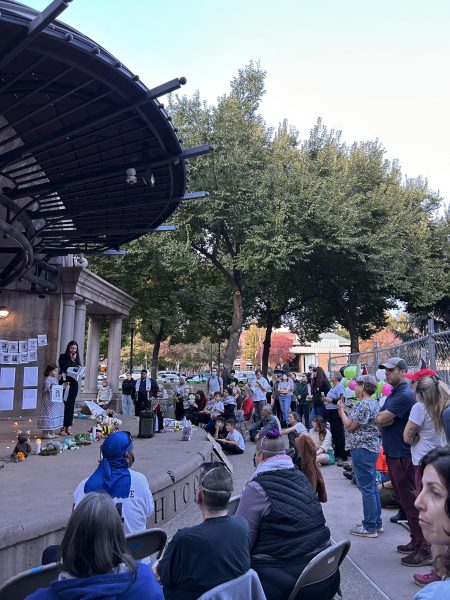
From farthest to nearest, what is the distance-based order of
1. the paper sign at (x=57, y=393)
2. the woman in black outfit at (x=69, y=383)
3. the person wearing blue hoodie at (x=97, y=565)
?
the woman in black outfit at (x=69, y=383) < the paper sign at (x=57, y=393) < the person wearing blue hoodie at (x=97, y=565)

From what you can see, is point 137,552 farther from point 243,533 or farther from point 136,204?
point 136,204

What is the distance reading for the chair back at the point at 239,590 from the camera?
2539mm

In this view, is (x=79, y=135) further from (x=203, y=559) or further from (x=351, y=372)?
(x=351, y=372)

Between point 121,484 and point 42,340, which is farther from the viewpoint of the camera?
point 42,340

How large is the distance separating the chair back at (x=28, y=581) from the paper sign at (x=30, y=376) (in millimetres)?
10989

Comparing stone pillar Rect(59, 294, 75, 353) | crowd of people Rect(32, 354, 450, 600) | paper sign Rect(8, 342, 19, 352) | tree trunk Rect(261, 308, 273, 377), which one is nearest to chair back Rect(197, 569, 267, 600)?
crowd of people Rect(32, 354, 450, 600)

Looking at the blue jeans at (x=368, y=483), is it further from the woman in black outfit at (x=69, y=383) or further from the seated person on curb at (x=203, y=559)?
the woman in black outfit at (x=69, y=383)

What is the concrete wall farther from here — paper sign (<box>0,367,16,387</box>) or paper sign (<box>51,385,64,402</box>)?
paper sign (<box>51,385,64,402</box>)

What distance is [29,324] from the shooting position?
13.0m

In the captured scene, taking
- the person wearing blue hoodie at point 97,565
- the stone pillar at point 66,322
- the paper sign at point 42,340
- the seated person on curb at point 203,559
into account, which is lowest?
the seated person on curb at point 203,559

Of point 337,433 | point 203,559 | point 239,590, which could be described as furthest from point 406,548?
point 337,433

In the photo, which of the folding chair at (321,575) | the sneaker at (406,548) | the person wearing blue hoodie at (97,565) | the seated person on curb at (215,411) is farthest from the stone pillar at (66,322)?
the person wearing blue hoodie at (97,565)

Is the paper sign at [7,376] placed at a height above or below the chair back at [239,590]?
above

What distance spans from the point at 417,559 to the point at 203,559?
3.55 meters
